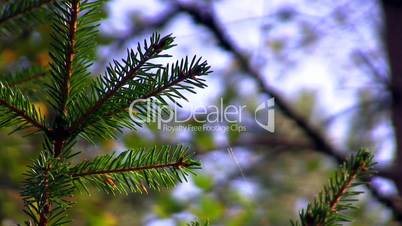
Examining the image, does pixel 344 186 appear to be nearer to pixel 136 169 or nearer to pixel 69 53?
pixel 136 169

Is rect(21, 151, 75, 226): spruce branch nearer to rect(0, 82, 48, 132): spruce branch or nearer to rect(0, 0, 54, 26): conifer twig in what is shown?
rect(0, 82, 48, 132): spruce branch

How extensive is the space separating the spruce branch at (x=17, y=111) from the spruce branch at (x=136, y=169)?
0.25 feet

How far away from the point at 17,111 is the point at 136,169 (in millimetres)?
153

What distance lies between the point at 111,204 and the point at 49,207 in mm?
2156

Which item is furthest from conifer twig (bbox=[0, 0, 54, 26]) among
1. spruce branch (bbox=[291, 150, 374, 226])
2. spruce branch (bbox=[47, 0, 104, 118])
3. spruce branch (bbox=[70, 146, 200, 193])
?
spruce branch (bbox=[291, 150, 374, 226])

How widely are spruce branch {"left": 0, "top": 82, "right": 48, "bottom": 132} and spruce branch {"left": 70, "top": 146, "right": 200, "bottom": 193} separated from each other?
0.08m

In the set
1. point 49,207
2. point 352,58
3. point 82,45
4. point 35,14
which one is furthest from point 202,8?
point 352,58

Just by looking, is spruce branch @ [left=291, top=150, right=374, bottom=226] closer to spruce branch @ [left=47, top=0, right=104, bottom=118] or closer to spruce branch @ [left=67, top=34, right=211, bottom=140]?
spruce branch @ [left=67, top=34, right=211, bottom=140]

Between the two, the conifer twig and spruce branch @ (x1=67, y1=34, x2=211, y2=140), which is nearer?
spruce branch @ (x1=67, y1=34, x2=211, y2=140)

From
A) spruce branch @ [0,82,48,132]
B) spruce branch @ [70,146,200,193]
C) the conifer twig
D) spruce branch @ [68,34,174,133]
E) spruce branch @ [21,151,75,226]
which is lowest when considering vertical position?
spruce branch @ [21,151,75,226]

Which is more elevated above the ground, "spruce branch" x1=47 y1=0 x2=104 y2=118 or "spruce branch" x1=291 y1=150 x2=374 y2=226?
"spruce branch" x1=47 y1=0 x2=104 y2=118

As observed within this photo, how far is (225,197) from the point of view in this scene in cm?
272

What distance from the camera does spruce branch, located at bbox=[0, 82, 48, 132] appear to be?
0.67 m

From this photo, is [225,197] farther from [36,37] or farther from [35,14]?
[35,14]
